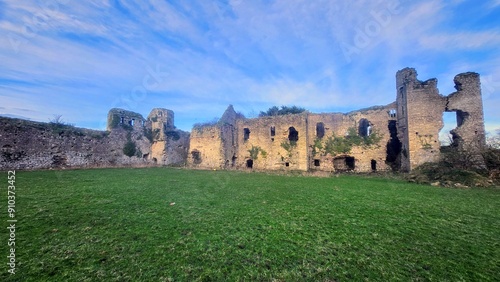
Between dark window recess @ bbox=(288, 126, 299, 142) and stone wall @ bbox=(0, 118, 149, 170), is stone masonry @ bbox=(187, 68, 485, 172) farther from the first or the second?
stone wall @ bbox=(0, 118, 149, 170)

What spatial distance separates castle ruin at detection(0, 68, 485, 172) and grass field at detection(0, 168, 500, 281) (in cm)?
1106

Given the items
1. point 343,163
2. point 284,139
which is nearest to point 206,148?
point 284,139

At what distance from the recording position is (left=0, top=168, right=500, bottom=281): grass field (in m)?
2.63

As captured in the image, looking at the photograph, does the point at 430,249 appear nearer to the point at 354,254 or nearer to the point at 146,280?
the point at 354,254

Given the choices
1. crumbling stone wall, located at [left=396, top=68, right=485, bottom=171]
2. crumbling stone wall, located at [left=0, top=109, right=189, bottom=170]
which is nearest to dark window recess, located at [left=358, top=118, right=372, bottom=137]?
crumbling stone wall, located at [left=396, top=68, right=485, bottom=171]

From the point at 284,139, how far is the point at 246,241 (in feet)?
60.4

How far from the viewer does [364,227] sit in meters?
4.22

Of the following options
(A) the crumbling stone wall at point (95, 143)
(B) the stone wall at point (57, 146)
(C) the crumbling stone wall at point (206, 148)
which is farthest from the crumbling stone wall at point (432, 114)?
(B) the stone wall at point (57, 146)

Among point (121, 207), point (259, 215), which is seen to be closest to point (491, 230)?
→ point (259, 215)

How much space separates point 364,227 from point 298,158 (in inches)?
657

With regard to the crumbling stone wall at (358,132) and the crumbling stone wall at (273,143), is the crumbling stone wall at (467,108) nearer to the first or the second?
the crumbling stone wall at (358,132)

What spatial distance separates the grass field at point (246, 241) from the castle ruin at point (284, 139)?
436 inches

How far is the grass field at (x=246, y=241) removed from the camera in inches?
104

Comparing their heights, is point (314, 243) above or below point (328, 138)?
below
